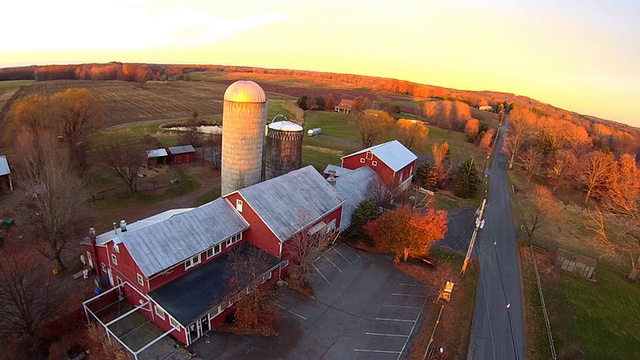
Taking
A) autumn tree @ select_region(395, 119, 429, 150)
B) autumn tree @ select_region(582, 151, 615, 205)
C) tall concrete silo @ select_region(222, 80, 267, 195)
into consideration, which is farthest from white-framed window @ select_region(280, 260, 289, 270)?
autumn tree @ select_region(582, 151, 615, 205)

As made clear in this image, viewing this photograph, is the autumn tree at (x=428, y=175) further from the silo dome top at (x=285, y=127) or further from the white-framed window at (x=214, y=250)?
the white-framed window at (x=214, y=250)

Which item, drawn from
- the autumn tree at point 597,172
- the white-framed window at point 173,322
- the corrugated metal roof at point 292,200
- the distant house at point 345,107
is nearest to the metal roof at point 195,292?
the white-framed window at point 173,322

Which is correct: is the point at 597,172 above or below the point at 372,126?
below

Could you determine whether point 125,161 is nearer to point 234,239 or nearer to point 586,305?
point 234,239

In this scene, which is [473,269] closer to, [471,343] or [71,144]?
[471,343]

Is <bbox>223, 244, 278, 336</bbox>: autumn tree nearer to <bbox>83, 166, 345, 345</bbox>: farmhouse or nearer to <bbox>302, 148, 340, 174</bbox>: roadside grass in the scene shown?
<bbox>83, 166, 345, 345</bbox>: farmhouse

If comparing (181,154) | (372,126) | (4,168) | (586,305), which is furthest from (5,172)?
(586,305)
